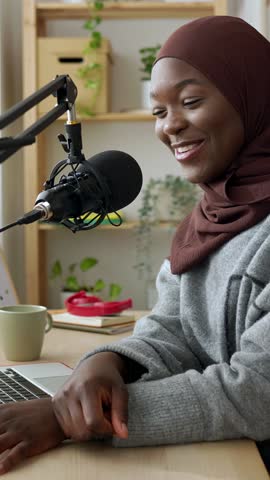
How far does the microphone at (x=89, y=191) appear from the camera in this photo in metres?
0.70

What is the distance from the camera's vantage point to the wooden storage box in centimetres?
290

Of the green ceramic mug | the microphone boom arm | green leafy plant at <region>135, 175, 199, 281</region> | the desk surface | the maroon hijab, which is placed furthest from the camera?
green leafy plant at <region>135, 175, 199, 281</region>

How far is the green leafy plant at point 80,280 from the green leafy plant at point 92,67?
2.19 feet

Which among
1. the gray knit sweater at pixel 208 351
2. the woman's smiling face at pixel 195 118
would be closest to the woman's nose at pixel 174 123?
the woman's smiling face at pixel 195 118

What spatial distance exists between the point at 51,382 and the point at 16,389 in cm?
7

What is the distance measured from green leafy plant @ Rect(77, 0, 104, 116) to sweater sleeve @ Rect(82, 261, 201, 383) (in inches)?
73.6

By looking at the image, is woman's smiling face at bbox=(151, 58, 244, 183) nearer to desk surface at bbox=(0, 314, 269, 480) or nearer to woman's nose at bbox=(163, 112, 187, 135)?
woman's nose at bbox=(163, 112, 187, 135)

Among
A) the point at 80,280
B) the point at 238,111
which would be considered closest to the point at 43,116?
the point at 238,111

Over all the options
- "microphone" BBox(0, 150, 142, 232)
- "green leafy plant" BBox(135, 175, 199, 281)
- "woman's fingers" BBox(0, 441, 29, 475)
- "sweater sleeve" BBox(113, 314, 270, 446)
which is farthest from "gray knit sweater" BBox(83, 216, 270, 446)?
"green leafy plant" BBox(135, 175, 199, 281)

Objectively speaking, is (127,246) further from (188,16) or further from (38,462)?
(38,462)

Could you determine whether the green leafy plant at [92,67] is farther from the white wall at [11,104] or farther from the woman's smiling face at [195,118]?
the woman's smiling face at [195,118]

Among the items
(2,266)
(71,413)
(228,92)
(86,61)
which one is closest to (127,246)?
(86,61)

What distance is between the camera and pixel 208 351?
3.35 feet

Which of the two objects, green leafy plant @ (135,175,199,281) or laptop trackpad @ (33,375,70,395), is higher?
laptop trackpad @ (33,375,70,395)
